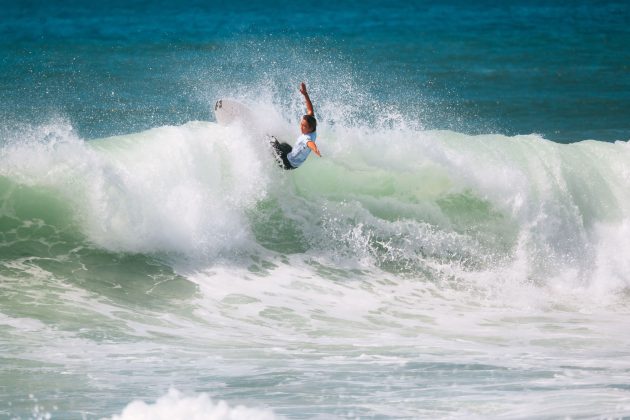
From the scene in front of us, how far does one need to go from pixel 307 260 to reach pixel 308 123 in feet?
6.52

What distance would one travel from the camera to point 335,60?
86.8 ft

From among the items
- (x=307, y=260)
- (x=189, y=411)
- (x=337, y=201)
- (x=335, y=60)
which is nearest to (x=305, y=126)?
(x=307, y=260)

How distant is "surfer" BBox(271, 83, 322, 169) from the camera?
39.3ft

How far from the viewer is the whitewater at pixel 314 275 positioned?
8391 mm

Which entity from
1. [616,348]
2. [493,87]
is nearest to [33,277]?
[616,348]

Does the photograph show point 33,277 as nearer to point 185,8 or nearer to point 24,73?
point 24,73

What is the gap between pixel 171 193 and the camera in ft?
42.5

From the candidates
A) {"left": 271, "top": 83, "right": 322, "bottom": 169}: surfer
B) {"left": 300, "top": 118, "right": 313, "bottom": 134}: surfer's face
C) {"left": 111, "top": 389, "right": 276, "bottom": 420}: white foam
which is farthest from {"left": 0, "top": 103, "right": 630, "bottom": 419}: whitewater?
{"left": 300, "top": 118, "right": 313, "bottom": 134}: surfer's face

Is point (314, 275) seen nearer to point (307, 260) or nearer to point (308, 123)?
point (307, 260)

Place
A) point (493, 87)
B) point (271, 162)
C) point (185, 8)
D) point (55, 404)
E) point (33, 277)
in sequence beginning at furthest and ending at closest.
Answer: point (185, 8) → point (493, 87) → point (271, 162) → point (33, 277) → point (55, 404)

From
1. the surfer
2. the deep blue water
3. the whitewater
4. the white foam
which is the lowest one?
the white foam

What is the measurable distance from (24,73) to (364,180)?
12.0 metres

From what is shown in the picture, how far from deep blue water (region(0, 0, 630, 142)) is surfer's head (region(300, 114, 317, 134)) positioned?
6.22 m

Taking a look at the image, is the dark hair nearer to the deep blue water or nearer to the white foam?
the white foam
